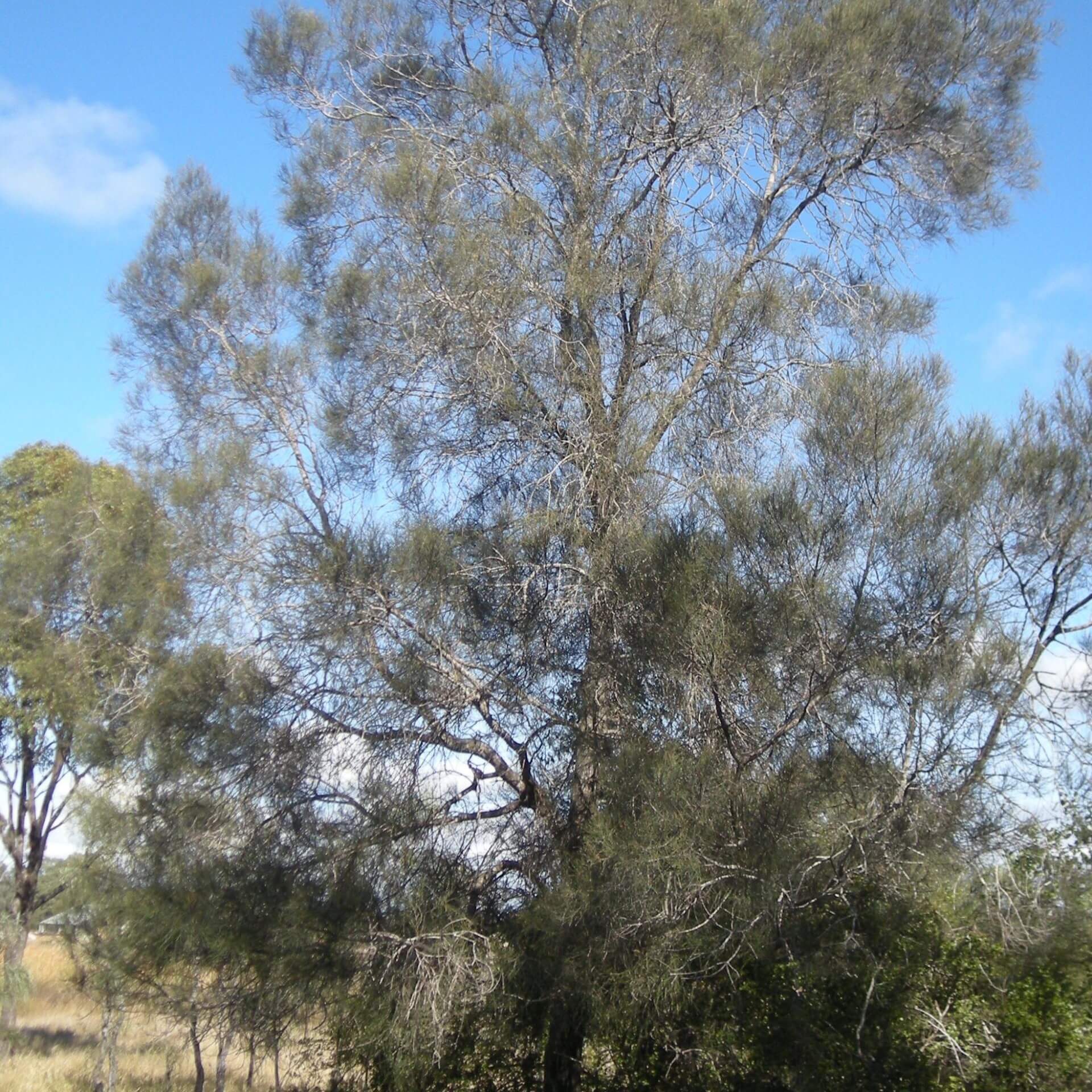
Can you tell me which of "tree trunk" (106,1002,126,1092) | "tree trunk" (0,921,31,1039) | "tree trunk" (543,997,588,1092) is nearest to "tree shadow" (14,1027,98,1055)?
"tree trunk" (0,921,31,1039)

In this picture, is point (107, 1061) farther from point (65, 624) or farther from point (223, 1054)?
point (65, 624)

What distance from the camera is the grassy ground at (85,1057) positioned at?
7672mm

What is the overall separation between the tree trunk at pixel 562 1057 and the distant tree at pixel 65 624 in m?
2.68

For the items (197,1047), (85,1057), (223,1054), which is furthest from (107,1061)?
(197,1047)

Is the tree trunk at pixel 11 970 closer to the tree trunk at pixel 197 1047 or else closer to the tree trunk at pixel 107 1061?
the tree trunk at pixel 107 1061

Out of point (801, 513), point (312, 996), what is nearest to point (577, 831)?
point (312, 996)

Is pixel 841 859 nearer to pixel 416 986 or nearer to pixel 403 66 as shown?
pixel 416 986

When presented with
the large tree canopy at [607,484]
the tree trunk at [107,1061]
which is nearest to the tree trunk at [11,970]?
the tree trunk at [107,1061]

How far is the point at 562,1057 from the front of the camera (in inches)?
225

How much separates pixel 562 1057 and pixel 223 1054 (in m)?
3.10

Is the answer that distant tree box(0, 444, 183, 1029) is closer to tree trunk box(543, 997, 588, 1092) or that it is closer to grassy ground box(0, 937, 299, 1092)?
grassy ground box(0, 937, 299, 1092)

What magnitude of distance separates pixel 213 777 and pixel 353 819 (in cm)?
76

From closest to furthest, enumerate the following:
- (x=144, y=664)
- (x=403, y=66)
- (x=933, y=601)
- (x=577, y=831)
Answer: (x=933, y=601) → (x=577, y=831) → (x=144, y=664) → (x=403, y=66)

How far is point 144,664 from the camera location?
5848mm
